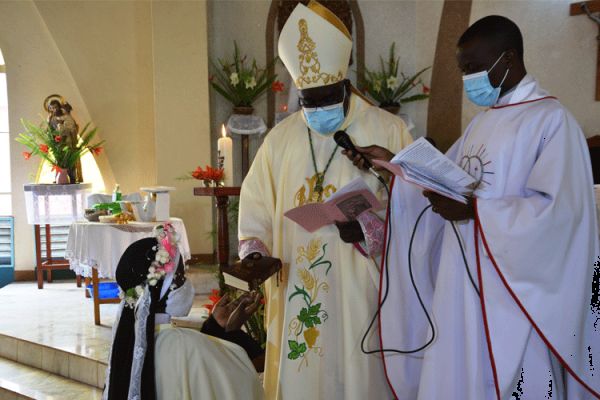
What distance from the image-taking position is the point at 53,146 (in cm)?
595

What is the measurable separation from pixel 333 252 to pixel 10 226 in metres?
5.38

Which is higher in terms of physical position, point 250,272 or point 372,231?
point 372,231

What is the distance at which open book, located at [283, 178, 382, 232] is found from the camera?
213cm

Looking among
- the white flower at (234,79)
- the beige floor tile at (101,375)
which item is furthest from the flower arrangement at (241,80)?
the beige floor tile at (101,375)

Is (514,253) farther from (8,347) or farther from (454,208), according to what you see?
(8,347)

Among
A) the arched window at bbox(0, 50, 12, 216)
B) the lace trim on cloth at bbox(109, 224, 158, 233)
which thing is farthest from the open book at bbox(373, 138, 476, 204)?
the arched window at bbox(0, 50, 12, 216)

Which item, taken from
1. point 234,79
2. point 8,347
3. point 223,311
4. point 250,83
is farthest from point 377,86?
point 223,311

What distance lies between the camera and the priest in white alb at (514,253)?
5.28ft

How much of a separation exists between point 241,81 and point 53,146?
2.10m

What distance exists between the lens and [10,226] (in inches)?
253

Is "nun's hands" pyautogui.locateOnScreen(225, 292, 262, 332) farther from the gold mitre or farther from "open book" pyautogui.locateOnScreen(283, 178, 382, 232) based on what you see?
the gold mitre

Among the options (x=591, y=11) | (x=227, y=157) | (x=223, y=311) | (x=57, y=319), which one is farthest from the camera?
(x=591, y=11)

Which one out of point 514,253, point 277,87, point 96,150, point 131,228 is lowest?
point 131,228

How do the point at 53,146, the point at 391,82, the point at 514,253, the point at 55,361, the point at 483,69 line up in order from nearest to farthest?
the point at 514,253, the point at 483,69, the point at 55,361, the point at 53,146, the point at 391,82
